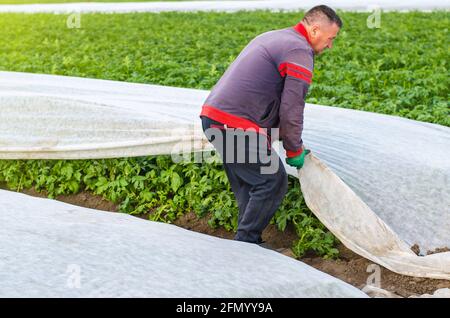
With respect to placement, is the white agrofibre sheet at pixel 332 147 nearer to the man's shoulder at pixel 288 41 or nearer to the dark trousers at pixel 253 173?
the dark trousers at pixel 253 173

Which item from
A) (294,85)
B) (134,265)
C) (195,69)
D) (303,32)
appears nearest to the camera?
(134,265)

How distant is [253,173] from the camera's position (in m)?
4.17

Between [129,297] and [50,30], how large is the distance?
12.5 metres

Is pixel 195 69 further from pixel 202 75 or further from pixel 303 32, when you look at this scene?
pixel 303 32

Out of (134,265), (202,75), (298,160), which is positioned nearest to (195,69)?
(202,75)

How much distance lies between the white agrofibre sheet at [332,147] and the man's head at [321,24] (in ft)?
2.23

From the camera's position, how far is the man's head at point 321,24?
4.04 m

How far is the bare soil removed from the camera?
4.03 meters

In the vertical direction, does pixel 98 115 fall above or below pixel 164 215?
above

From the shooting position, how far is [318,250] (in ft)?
15.1

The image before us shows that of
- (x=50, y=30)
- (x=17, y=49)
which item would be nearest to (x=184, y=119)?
(x=17, y=49)

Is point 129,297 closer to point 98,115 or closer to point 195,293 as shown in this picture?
point 195,293

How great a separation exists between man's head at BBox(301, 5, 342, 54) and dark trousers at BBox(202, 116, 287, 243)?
0.58 m

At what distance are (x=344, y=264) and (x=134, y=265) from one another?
157cm
